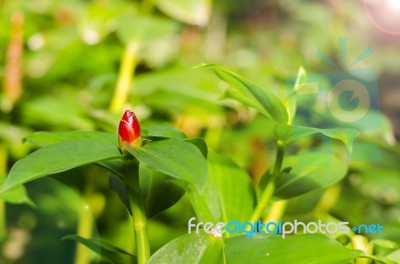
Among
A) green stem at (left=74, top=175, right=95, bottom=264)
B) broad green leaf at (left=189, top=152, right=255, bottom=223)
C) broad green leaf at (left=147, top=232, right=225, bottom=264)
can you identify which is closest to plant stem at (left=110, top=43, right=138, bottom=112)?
green stem at (left=74, top=175, right=95, bottom=264)

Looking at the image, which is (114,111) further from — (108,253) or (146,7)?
(108,253)

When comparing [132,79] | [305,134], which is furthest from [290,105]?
[132,79]

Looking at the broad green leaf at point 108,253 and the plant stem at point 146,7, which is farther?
the plant stem at point 146,7

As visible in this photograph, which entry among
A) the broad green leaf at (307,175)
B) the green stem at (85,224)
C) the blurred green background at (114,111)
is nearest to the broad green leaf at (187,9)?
the blurred green background at (114,111)

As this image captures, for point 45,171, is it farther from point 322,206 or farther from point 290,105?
point 322,206

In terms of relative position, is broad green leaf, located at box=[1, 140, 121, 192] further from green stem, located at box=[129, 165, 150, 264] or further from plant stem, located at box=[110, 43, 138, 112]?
plant stem, located at box=[110, 43, 138, 112]

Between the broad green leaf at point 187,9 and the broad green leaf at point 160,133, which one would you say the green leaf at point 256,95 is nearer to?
the broad green leaf at point 160,133
